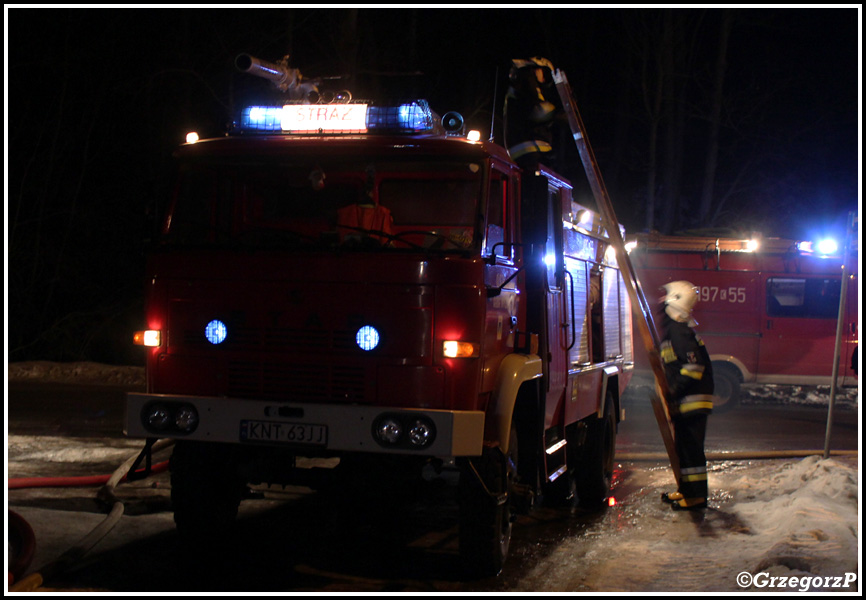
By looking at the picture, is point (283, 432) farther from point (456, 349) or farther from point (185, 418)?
point (456, 349)

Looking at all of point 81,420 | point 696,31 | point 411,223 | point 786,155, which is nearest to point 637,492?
point 411,223

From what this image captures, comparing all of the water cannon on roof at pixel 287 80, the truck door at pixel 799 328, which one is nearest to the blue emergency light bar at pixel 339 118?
the water cannon on roof at pixel 287 80

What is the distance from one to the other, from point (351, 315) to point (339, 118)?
1.43 m

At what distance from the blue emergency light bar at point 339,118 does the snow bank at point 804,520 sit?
3.64m

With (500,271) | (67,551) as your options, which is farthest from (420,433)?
(67,551)

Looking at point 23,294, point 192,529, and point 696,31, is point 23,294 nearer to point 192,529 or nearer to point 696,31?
point 192,529

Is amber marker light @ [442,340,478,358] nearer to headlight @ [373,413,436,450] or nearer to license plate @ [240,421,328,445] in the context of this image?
headlight @ [373,413,436,450]

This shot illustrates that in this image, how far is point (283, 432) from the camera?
511cm

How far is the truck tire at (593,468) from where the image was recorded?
805 centimetres

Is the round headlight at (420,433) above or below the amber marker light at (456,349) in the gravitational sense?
below

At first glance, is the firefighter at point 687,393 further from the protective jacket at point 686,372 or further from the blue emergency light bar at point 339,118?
the blue emergency light bar at point 339,118

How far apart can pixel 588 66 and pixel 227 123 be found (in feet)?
89.7

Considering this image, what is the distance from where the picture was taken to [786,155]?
92.3 feet

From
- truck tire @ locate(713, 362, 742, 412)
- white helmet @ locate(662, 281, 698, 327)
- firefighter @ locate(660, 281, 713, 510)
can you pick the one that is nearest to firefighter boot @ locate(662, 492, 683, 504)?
firefighter @ locate(660, 281, 713, 510)
